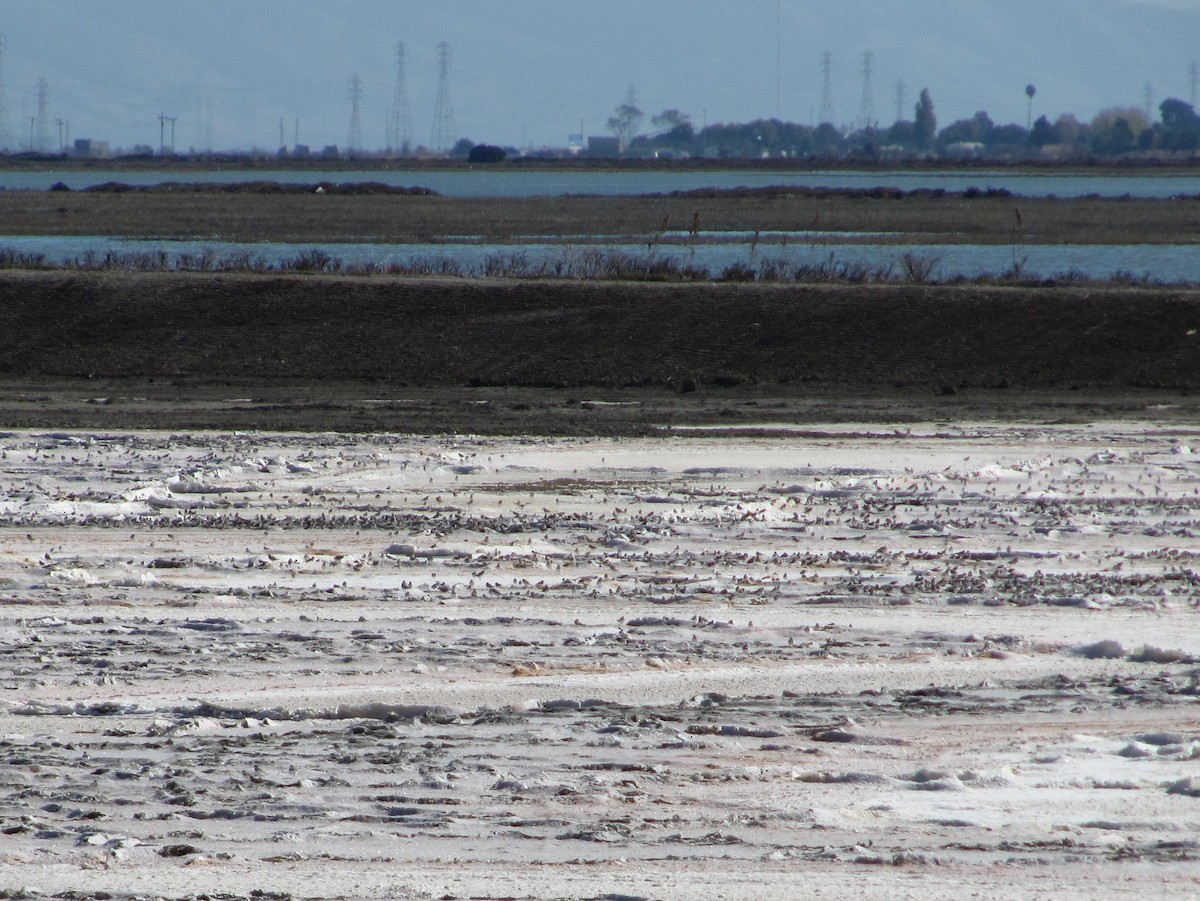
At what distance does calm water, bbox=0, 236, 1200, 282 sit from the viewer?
35.0m

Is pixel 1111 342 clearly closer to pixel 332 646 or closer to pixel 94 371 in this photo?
pixel 94 371

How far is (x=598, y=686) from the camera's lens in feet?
24.0

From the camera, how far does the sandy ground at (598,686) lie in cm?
532

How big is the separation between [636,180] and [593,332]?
8894cm

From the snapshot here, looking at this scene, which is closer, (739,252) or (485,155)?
(739,252)

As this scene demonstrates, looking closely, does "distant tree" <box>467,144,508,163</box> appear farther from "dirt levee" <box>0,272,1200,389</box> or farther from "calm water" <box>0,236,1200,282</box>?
"dirt levee" <box>0,272,1200,389</box>

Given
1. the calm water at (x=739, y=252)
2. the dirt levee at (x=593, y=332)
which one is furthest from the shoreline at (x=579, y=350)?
the calm water at (x=739, y=252)

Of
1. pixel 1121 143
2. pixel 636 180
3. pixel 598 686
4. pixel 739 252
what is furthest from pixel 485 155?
pixel 598 686

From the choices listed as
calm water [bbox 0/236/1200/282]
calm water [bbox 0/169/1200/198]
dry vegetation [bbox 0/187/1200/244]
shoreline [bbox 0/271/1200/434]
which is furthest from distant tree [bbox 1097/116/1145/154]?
shoreline [bbox 0/271/1200/434]

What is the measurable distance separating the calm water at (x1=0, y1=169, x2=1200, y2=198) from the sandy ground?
68.2m

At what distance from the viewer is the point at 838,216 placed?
58844 mm

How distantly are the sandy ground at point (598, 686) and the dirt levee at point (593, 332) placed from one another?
831 cm

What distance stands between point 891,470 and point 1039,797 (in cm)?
809

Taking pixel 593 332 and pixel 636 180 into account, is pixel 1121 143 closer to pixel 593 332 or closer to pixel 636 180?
pixel 636 180
